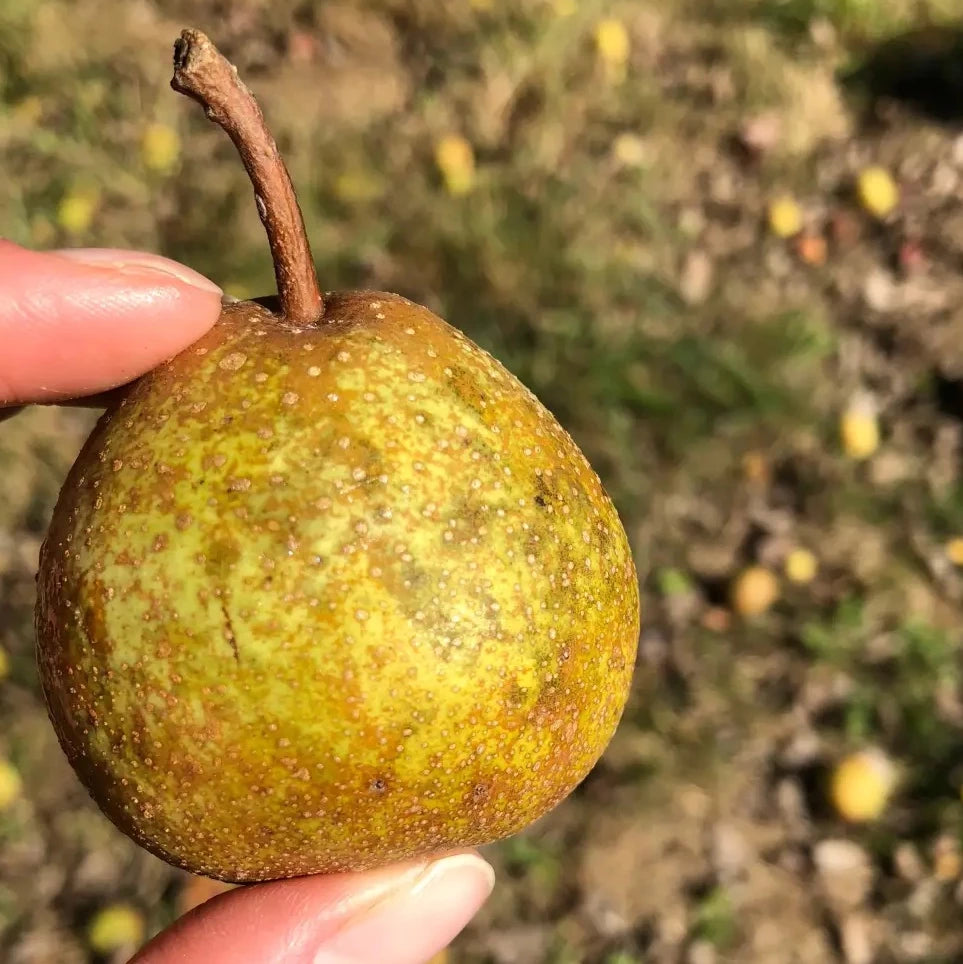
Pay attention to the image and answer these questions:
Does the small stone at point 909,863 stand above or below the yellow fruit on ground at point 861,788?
below

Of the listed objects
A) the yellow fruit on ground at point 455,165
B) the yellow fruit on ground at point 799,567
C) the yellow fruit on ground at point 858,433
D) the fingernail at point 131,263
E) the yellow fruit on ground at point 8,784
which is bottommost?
the yellow fruit on ground at point 8,784

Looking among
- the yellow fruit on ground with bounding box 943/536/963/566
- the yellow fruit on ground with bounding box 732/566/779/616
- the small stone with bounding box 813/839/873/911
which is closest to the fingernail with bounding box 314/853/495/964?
the small stone with bounding box 813/839/873/911

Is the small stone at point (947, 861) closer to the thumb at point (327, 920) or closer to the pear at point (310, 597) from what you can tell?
the thumb at point (327, 920)

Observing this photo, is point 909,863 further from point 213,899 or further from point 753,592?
point 213,899

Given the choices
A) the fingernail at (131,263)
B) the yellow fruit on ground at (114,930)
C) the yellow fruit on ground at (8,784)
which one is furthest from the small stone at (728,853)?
the fingernail at (131,263)

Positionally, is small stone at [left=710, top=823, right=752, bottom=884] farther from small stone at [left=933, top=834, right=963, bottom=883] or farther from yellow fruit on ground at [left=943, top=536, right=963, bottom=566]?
yellow fruit on ground at [left=943, top=536, right=963, bottom=566]

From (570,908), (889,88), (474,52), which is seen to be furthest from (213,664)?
(889,88)
